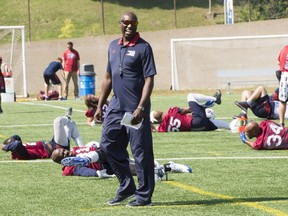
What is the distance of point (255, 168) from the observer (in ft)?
45.0

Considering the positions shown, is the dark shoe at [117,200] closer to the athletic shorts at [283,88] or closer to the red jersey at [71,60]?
the athletic shorts at [283,88]

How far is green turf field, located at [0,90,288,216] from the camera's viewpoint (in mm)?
10164

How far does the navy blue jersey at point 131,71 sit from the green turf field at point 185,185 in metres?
1.10

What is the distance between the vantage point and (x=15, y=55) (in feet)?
140

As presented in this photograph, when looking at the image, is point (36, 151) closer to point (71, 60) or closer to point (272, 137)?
point (272, 137)

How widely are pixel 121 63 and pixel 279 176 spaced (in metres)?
3.29

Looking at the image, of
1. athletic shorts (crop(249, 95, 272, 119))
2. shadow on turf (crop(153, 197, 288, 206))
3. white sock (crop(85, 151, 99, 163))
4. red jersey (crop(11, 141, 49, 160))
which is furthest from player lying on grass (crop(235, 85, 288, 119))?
shadow on turf (crop(153, 197, 288, 206))

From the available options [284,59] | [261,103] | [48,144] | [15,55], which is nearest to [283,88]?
[284,59]

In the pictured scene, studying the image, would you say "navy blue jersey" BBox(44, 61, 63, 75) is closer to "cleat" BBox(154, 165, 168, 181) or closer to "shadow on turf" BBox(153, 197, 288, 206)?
"cleat" BBox(154, 165, 168, 181)

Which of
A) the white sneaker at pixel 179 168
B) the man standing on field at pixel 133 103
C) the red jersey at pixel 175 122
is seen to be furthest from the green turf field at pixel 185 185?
the red jersey at pixel 175 122

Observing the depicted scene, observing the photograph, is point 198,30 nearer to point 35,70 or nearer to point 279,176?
point 35,70

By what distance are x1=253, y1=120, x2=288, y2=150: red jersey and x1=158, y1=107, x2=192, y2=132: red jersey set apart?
13.0 feet

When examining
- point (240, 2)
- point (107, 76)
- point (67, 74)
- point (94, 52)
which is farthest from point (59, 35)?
point (107, 76)

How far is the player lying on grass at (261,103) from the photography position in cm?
2107
